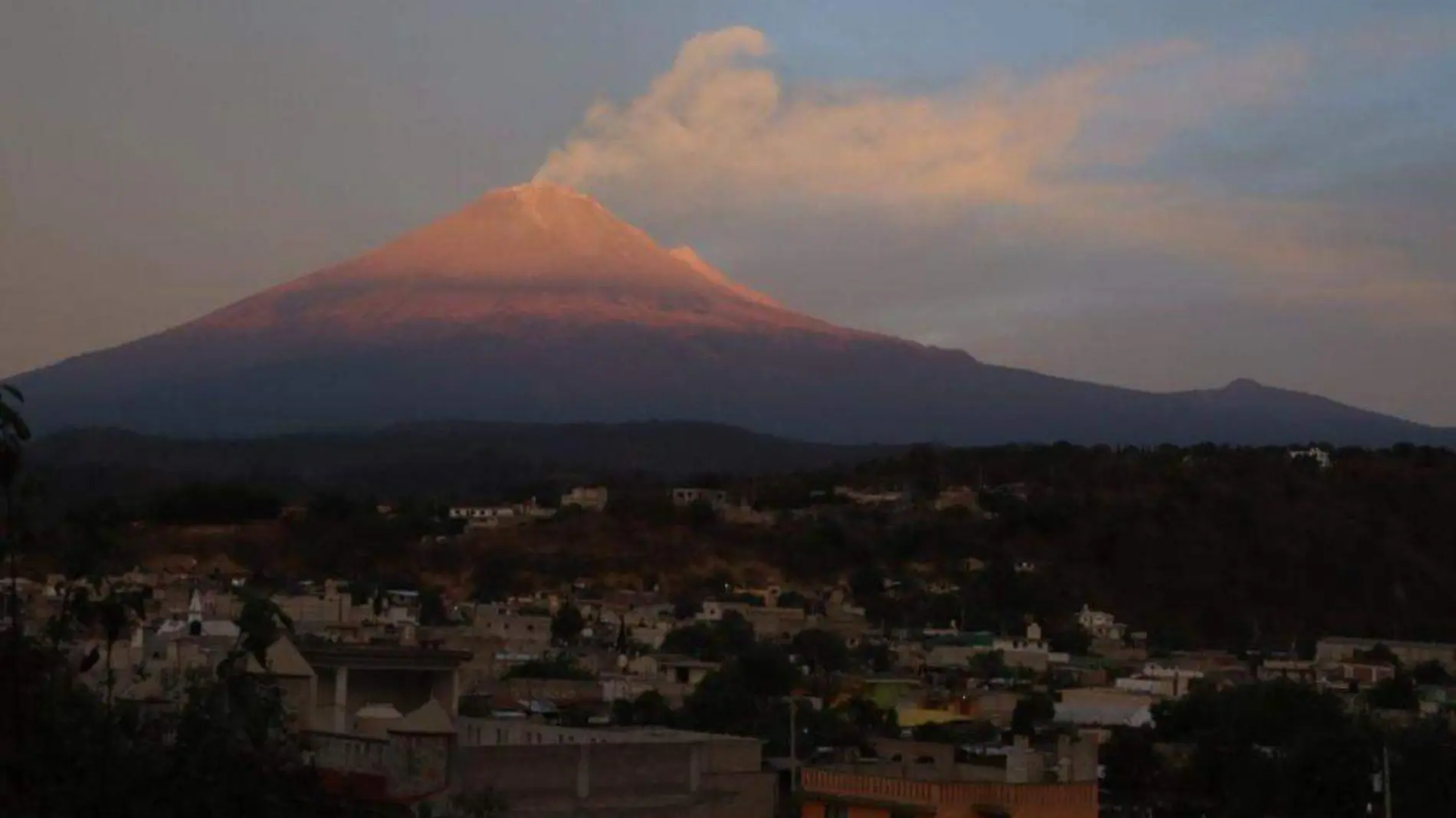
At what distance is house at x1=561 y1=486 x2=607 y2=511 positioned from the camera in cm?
7344

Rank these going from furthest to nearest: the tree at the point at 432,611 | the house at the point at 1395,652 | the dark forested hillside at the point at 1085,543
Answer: the dark forested hillside at the point at 1085,543
the house at the point at 1395,652
the tree at the point at 432,611

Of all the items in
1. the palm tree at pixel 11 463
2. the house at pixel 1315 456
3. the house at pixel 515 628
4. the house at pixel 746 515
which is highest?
the house at pixel 1315 456

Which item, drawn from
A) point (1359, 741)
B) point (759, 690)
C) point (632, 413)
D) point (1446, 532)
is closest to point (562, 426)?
point (632, 413)

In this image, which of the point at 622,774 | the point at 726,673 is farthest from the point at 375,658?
the point at 726,673

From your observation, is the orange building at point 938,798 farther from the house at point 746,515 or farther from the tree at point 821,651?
the house at point 746,515

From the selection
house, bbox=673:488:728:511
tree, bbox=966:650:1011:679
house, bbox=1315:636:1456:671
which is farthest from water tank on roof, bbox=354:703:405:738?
house, bbox=673:488:728:511

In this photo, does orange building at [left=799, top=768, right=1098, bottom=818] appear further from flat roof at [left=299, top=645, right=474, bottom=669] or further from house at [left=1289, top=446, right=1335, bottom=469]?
house at [left=1289, top=446, right=1335, bottom=469]

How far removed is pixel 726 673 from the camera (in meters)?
35.8

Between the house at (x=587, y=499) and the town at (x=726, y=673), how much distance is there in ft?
1.26

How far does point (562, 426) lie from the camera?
482 ft

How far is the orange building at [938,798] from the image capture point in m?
18.8

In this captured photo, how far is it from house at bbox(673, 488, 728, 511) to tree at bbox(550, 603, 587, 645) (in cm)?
2249

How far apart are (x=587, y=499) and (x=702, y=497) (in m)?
4.74

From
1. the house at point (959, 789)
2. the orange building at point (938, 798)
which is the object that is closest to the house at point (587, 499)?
the house at point (959, 789)
